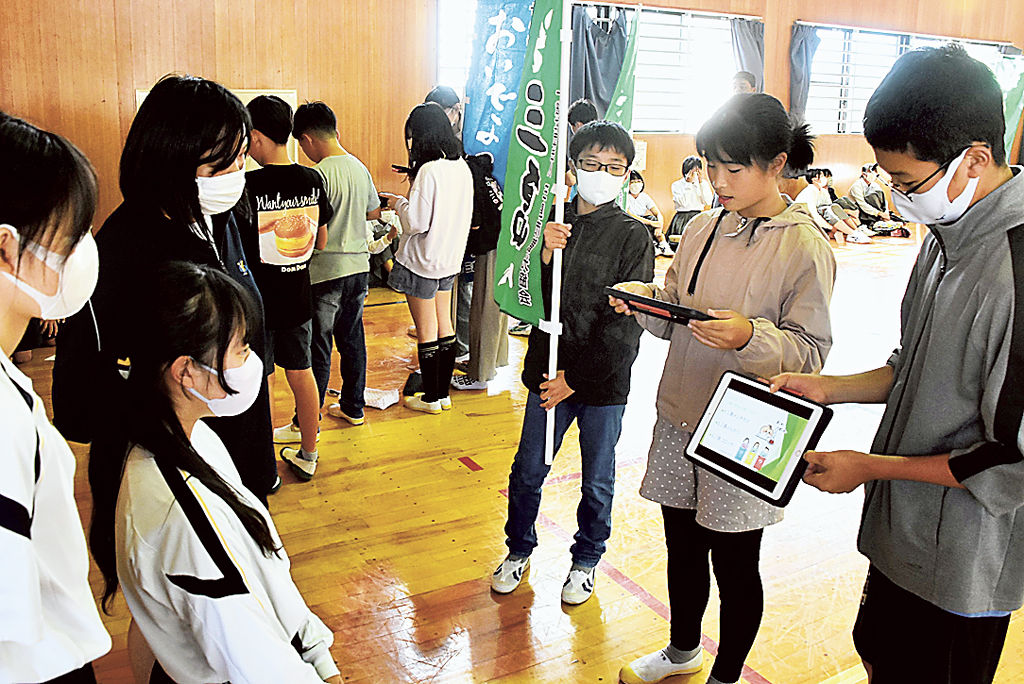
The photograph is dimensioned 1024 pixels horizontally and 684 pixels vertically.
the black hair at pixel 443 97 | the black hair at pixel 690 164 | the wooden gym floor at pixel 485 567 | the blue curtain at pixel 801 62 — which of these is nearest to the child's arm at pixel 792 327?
the wooden gym floor at pixel 485 567

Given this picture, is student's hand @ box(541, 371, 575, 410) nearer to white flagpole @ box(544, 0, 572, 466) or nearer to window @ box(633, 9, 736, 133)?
white flagpole @ box(544, 0, 572, 466)

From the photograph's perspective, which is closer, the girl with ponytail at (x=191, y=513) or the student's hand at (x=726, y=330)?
the girl with ponytail at (x=191, y=513)

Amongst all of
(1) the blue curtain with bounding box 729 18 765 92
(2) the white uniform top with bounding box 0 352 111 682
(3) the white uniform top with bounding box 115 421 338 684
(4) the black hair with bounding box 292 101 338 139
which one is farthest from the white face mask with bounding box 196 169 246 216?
(1) the blue curtain with bounding box 729 18 765 92

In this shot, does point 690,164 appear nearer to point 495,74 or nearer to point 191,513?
point 495,74

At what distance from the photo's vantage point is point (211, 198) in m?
1.85

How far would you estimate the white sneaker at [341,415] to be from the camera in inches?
160

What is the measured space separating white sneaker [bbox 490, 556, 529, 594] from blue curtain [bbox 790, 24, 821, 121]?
9.82 meters

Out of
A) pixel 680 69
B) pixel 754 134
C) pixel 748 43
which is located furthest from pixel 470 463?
pixel 748 43

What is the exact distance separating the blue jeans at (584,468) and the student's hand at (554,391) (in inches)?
A: 4.0

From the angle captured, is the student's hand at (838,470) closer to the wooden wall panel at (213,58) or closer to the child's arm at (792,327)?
the child's arm at (792,327)

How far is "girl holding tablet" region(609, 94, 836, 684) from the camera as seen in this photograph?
5.67 feet

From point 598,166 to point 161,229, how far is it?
115 centimetres

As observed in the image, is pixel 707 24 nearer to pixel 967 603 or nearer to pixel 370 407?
pixel 370 407

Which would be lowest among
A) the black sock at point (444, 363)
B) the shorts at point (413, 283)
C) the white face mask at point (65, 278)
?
the black sock at point (444, 363)
